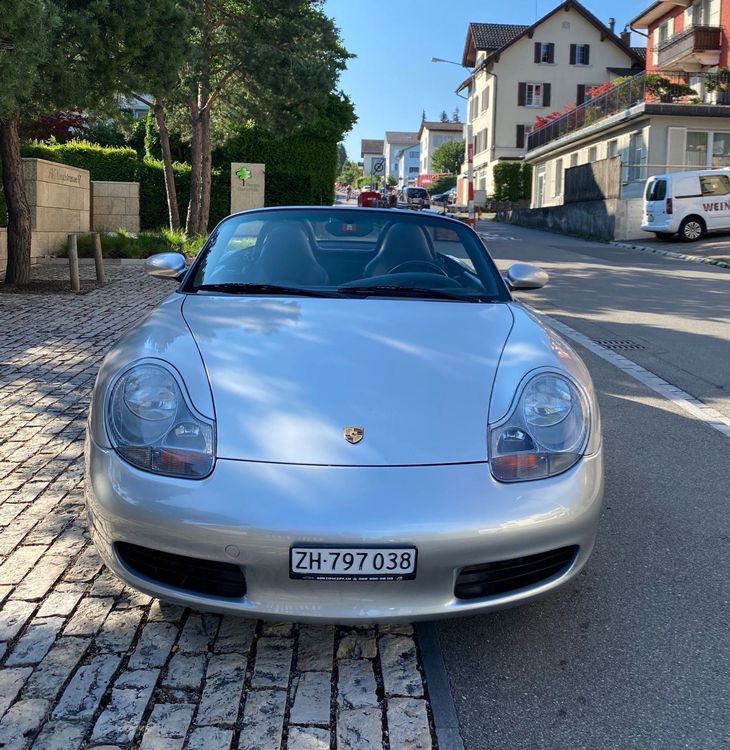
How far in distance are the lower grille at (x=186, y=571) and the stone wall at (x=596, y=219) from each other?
92.4ft

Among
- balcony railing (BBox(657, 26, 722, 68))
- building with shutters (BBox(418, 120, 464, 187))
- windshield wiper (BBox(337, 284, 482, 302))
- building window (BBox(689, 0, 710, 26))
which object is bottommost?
windshield wiper (BBox(337, 284, 482, 302))

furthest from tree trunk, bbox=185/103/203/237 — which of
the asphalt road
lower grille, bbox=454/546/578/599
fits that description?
lower grille, bbox=454/546/578/599

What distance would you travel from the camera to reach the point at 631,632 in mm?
2963

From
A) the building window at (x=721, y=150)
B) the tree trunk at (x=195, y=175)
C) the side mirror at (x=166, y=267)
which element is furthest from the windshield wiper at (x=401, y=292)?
the building window at (x=721, y=150)

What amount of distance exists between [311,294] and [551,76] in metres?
60.1

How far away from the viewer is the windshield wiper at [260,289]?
3.75 m

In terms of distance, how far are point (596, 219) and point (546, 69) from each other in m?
32.2

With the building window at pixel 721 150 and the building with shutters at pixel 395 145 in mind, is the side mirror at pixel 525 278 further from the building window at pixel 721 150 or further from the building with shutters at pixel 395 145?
the building with shutters at pixel 395 145

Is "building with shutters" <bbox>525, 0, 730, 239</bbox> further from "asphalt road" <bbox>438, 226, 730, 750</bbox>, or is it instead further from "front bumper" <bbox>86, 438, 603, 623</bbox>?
"front bumper" <bbox>86, 438, 603, 623</bbox>

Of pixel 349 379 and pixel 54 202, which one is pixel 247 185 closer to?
pixel 54 202

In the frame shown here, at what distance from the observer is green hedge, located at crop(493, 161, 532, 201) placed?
5300cm

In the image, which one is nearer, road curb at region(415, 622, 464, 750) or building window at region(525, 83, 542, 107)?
road curb at region(415, 622, 464, 750)

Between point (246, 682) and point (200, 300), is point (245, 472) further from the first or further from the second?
point (200, 300)

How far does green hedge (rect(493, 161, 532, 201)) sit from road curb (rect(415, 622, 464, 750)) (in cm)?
5222
